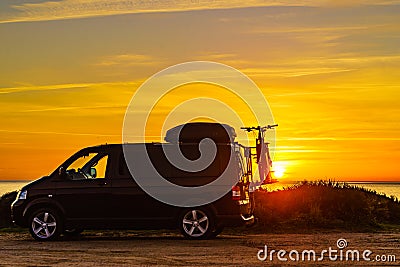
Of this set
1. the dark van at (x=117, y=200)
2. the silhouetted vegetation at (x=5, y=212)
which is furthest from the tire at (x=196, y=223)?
the silhouetted vegetation at (x=5, y=212)

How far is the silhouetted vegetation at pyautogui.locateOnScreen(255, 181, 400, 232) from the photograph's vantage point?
21.7m

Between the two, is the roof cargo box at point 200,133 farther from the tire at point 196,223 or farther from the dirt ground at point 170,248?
the dirt ground at point 170,248

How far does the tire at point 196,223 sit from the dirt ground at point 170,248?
0.88ft

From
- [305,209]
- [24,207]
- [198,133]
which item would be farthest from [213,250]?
[305,209]

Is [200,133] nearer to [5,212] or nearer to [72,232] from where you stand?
[72,232]

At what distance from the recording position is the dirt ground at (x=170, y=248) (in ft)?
46.8

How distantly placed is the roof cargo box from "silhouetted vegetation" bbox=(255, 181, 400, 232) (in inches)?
131

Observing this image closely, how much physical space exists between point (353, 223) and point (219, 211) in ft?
17.4

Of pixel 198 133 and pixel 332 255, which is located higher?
pixel 198 133

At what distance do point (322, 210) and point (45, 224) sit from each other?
7829 mm

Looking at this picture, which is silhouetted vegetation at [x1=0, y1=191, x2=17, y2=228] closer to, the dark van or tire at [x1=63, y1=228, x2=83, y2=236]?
tire at [x1=63, y1=228, x2=83, y2=236]

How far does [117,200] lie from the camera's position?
1845 cm

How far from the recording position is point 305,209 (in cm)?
2247

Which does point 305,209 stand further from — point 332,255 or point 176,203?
point 332,255
